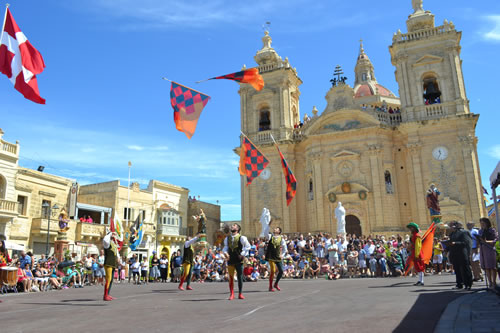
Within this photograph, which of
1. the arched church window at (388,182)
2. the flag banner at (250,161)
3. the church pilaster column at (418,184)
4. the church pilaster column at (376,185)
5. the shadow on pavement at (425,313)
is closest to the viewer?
the shadow on pavement at (425,313)

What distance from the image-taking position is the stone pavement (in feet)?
16.9

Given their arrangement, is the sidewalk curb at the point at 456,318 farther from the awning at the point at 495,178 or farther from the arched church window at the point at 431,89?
the arched church window at the point at 431,89

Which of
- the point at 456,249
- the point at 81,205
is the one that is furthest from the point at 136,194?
the point at 456,249

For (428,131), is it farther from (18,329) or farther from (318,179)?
(18,329)

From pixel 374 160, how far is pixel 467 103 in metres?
8.32

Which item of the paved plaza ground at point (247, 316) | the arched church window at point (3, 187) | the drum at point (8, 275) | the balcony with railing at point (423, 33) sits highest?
the balcony with railing at point (423, 33)

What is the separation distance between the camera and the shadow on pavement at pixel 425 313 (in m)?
5.50

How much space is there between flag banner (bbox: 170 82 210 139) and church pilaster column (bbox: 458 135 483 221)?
2379cm

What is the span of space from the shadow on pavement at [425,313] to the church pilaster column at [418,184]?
24.0 metres

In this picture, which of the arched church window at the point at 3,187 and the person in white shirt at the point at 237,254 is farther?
the arched church window at the point at 3,187

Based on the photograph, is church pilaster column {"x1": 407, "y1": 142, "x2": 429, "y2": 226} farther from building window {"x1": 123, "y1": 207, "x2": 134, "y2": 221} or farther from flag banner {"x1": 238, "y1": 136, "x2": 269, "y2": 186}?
building window {"x1": 123, "y1": 207, "x2": 134, "y2": 221}

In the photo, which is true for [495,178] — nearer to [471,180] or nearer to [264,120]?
[471,180]

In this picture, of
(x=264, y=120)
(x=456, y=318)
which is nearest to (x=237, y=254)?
(x=456, y=318)

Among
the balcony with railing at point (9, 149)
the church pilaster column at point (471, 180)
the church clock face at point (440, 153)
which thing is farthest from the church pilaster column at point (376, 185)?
the balcony with railing at point (9, 149)
